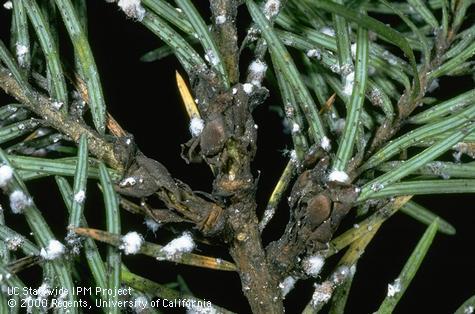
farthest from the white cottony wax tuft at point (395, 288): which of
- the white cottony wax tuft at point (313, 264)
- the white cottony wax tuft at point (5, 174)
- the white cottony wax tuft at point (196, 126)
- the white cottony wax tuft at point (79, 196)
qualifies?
the white cottony wax tuft at point (5, 174)

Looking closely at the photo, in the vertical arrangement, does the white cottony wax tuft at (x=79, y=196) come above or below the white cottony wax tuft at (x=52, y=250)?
above

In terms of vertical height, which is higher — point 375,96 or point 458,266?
point 375,96

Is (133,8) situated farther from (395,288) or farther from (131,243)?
(395,288)

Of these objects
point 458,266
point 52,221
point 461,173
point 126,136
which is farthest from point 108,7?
point 458,266

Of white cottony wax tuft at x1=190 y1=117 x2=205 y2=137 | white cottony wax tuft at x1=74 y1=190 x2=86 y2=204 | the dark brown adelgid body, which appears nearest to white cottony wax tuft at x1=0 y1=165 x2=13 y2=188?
white cottony wax tuft at x1=74 y1=190 x2=86 y2=204

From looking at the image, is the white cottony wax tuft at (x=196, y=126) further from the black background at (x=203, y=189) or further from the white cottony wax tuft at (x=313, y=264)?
the black background at (x=203, y=189)

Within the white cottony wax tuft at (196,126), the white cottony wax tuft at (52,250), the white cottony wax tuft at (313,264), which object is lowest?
the white cottony wax tuft at (313,264)

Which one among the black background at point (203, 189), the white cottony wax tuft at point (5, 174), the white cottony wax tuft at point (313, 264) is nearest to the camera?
the white cottony wax tuft at point (5, 174)

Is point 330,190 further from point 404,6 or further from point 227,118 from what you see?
point 404,6
